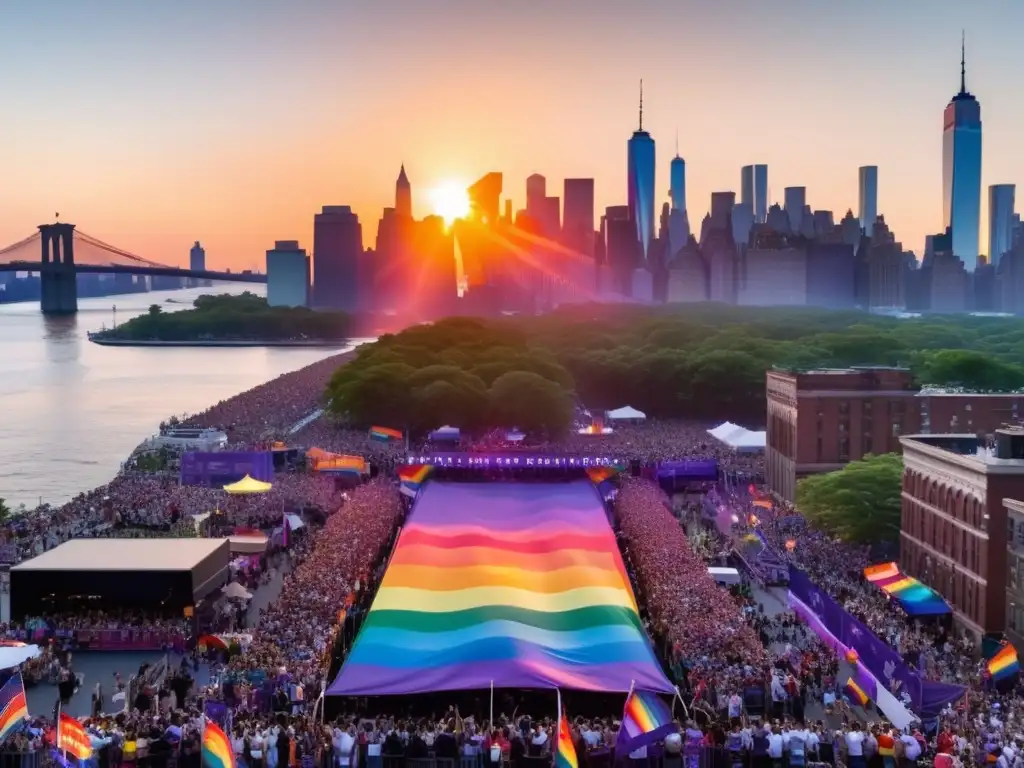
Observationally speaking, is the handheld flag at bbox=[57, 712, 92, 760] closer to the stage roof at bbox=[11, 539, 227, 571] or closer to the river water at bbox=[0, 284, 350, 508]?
the stage roof at bbox=[11, 539, 227, 571]

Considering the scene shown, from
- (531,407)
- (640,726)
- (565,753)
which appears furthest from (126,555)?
(531,407)

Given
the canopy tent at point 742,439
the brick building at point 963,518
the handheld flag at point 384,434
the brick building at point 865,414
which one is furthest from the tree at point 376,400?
the brick building at point 963,518

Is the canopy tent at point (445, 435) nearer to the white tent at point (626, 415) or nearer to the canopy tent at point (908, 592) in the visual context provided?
the white tent at point (626, 415)

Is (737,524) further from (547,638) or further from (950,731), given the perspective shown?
(950,731)

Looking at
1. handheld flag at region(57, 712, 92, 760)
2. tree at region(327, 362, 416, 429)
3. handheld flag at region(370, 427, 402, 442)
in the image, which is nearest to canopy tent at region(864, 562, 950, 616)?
handheld flag at region(57, 712, 92, 760)

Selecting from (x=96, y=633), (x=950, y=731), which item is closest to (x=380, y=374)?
(x=96, y=633)
